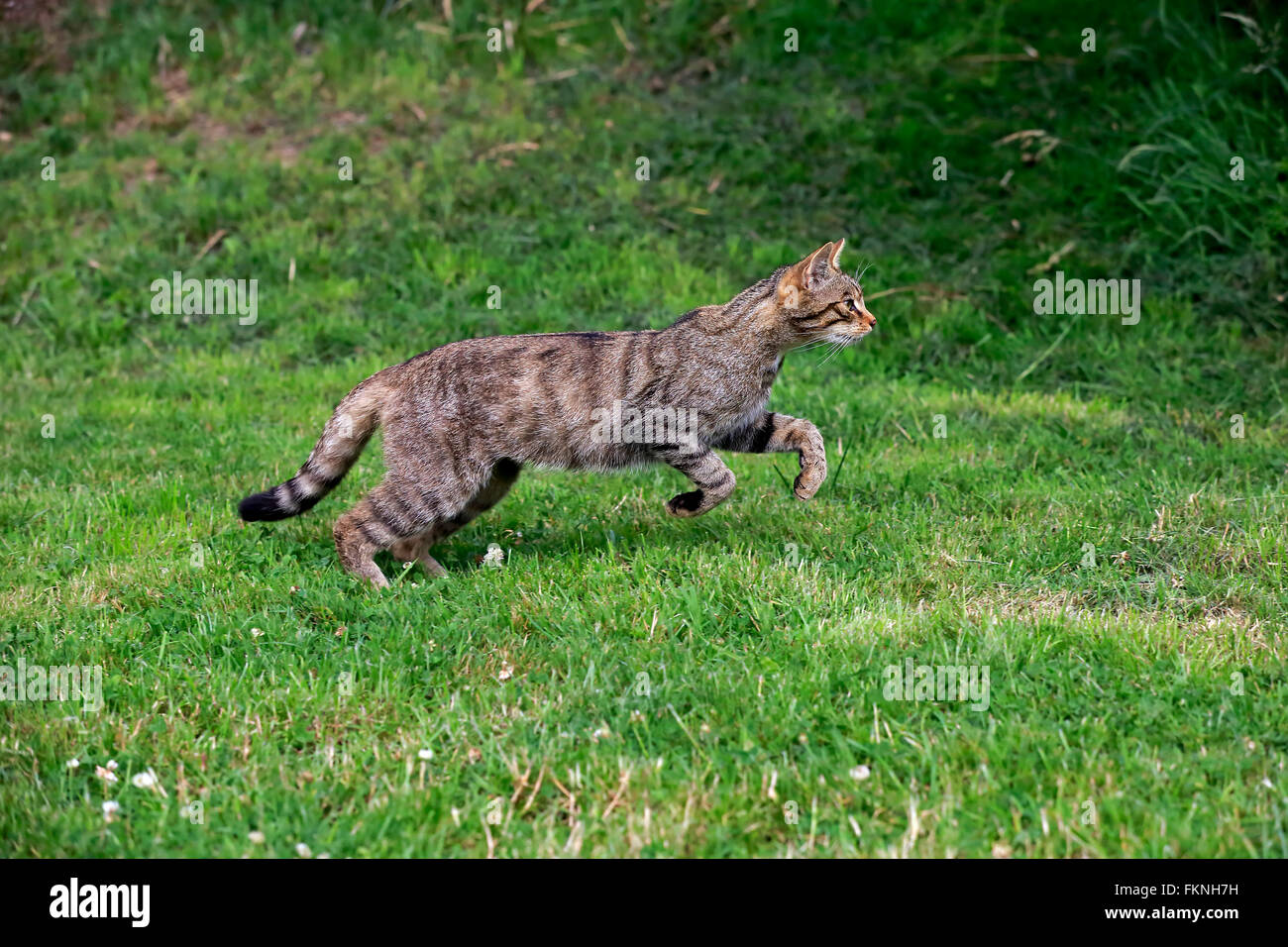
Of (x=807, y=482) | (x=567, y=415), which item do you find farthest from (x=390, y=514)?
(x=807, y=482)

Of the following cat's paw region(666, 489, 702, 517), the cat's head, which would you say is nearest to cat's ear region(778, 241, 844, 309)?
the cat's head

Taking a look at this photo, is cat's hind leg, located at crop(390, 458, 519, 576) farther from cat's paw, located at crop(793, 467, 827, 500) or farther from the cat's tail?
cat's paw, located at crop(793, 467, 827, 500)

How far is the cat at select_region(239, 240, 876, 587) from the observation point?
21.2 feet

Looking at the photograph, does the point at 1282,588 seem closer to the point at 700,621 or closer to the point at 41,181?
the point at 700,621

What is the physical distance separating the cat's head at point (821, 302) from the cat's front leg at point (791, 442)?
0.49 metres

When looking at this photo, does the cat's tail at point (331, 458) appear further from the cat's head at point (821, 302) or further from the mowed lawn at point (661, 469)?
the cat's head at point (821, 302)

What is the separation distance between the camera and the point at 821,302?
22.1ft

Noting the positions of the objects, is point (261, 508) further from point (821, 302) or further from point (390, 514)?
point (821, 302)

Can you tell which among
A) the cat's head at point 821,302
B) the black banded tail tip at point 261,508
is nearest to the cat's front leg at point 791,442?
the cat's head at point 821,302

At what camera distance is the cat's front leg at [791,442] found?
21.6 feet

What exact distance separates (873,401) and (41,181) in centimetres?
919

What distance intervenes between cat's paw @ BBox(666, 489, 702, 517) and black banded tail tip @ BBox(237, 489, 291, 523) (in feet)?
6.59

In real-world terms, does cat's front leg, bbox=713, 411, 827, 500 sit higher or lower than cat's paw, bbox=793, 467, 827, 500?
higher

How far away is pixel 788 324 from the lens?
22.4ft
